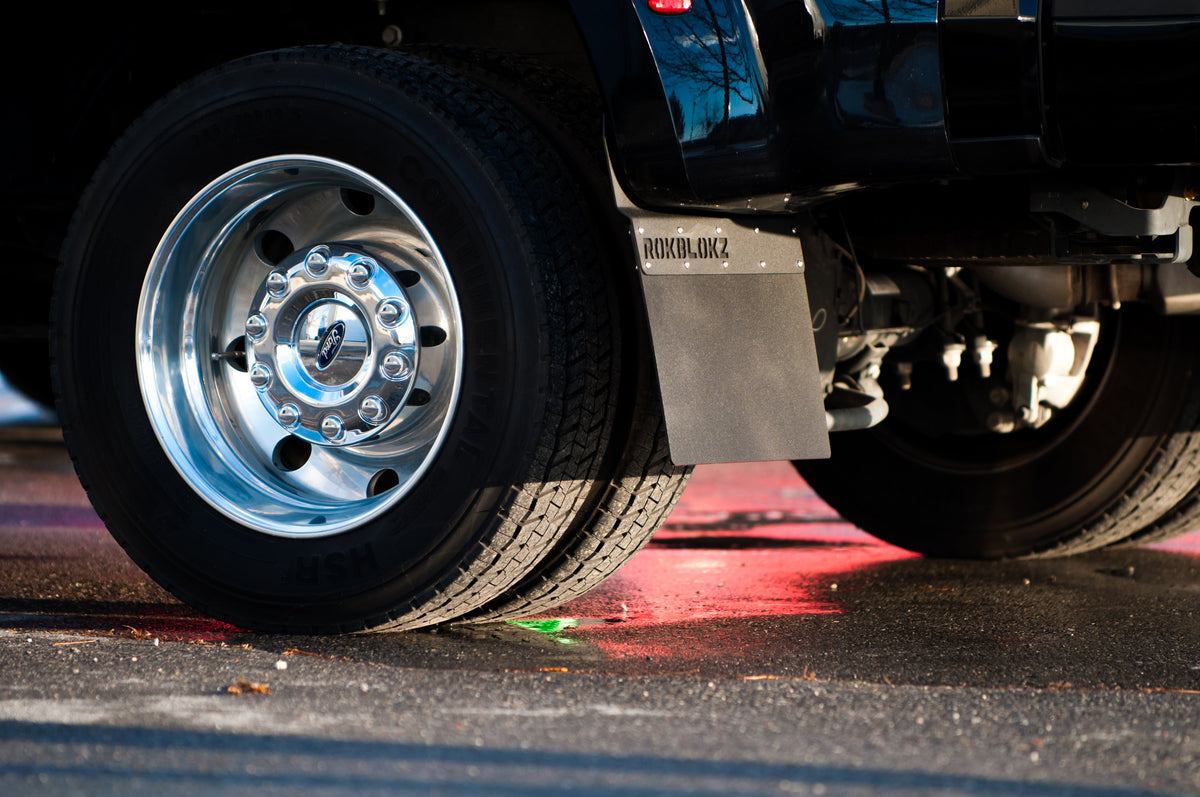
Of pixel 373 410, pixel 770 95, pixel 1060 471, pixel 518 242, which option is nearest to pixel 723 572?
pixel 1060 471

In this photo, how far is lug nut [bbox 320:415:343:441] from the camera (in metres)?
3.34

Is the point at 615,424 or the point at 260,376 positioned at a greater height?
the point at 260,376

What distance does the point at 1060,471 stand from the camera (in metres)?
4.44

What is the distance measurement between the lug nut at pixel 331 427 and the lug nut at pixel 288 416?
0.06 metres

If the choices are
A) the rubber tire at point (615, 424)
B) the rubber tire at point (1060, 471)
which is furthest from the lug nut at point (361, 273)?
the rubber tire at point (1060, 471)

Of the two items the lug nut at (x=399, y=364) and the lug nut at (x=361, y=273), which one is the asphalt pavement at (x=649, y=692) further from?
the lug nut at (x=361, y=273)

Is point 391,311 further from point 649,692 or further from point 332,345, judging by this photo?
point 649,692

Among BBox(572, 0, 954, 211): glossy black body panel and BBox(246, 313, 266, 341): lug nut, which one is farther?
BBox(246, 313, 266, 341): lug nut

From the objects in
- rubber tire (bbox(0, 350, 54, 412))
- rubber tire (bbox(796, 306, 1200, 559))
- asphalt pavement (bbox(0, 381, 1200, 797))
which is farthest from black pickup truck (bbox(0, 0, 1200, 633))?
rubber tire (bbox(0, 350, 54, 412))

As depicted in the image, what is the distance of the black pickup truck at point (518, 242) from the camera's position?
9.39ft

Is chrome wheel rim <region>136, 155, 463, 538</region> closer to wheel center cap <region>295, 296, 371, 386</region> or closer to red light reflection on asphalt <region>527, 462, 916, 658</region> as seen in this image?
wheel center cap <region>295, 296, 371, 386</region>

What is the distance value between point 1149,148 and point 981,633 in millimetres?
1237

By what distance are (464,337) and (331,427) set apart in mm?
424

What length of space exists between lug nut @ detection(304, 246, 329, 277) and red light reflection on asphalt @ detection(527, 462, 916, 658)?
3.11ft
